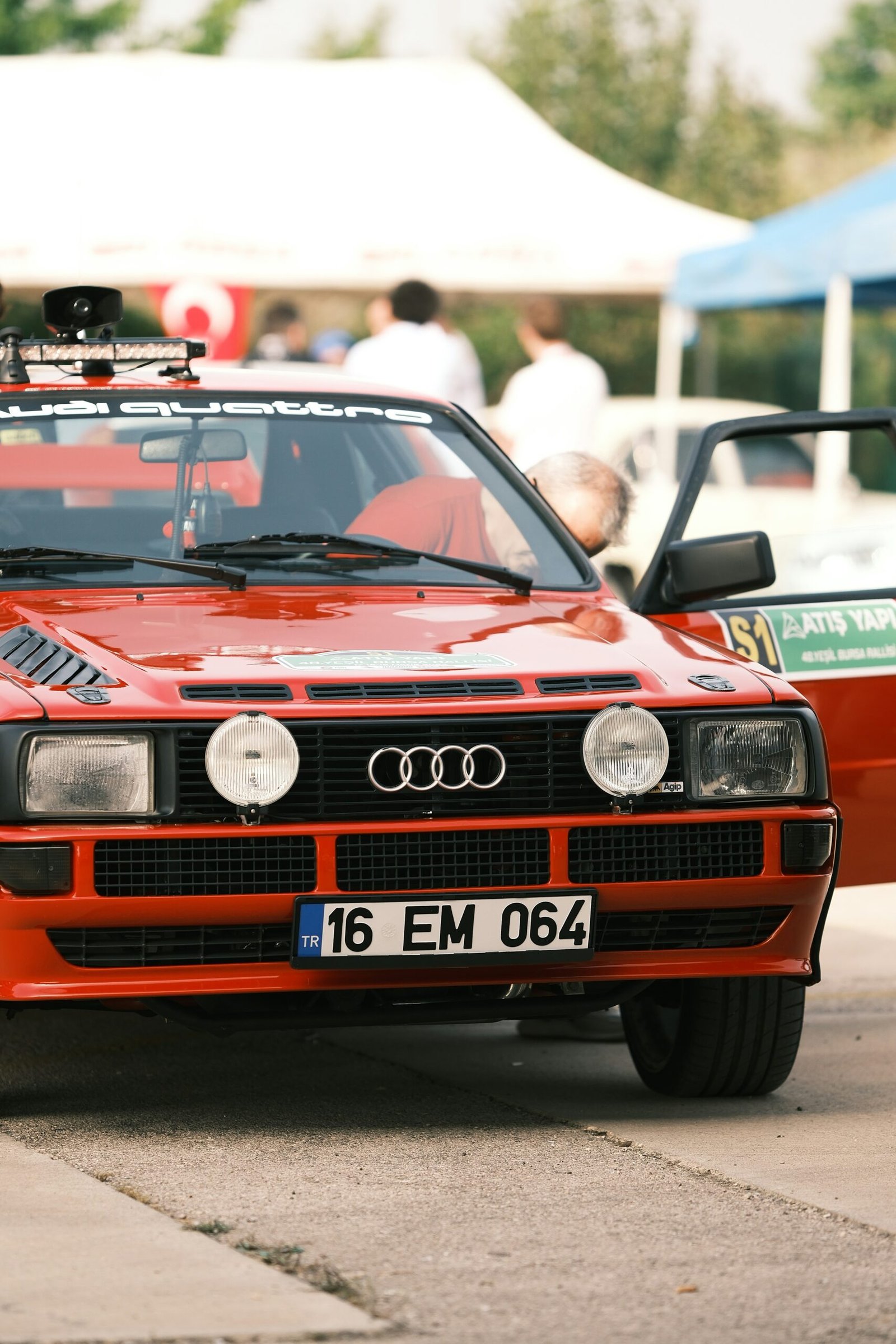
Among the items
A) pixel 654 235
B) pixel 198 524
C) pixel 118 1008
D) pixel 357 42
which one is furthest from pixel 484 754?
pixel 357 42

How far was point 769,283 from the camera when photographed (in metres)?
17.2

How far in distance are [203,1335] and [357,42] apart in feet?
182

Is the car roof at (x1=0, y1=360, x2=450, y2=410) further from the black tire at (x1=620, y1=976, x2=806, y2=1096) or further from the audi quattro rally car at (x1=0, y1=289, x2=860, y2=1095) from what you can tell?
the black tire at (x1=620, y1=976, x2=806, y2=1096)

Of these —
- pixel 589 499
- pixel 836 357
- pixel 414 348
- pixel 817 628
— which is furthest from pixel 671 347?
pixel 817 628

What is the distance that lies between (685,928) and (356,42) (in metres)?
54.7

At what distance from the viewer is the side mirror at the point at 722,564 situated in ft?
18.8

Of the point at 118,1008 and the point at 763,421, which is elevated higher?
the point at 763,421

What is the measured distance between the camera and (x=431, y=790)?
4.72 m

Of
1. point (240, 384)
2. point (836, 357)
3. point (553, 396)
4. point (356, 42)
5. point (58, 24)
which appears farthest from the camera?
point (356, 42)

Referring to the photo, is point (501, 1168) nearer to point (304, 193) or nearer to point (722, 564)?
point (722, 564)

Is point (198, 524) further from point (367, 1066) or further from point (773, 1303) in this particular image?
point (773, 1303)

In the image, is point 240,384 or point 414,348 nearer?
point 240,384

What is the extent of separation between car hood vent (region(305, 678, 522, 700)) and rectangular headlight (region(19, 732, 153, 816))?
1.19 feet

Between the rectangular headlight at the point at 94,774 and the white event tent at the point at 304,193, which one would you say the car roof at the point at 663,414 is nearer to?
the white event tent at the point at 304,193
